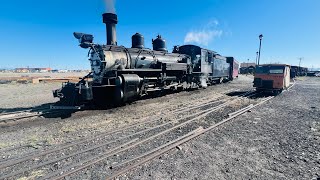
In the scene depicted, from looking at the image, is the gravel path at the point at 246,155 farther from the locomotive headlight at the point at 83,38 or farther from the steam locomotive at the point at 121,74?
the locomotive headlight at the point at 83,38

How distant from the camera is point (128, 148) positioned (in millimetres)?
5215

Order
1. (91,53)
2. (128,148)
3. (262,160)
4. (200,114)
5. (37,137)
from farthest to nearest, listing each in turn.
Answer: (91,53), (200,114), (37,137), (128,148), (262,160)

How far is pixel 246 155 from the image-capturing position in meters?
4.98

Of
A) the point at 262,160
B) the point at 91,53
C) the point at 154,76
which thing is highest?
the point at 91,53

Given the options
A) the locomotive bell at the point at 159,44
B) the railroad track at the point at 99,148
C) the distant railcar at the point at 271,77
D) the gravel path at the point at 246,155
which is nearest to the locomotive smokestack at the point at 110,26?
the locomotive bell at the point at 159,44

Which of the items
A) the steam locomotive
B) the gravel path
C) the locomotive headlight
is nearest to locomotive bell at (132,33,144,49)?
the steam locomotive

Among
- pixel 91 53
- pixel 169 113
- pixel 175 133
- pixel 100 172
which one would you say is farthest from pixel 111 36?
pixel 100 172

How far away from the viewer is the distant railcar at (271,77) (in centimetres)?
1541

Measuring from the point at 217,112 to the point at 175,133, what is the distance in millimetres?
3778

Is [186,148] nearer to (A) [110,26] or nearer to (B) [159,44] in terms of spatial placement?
(A) [110,26]

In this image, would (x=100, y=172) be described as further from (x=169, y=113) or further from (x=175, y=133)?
(x=169, y=113)

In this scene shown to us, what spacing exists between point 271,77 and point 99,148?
50.3ft

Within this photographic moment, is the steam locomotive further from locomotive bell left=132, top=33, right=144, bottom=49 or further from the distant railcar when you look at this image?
the distant railcar

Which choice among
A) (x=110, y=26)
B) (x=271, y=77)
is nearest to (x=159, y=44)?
(x=110, y=26)
